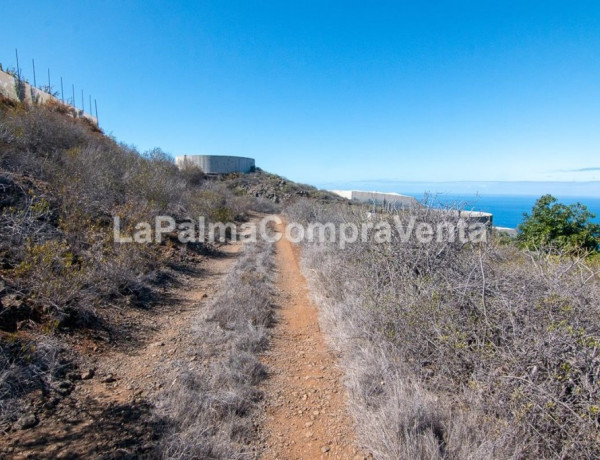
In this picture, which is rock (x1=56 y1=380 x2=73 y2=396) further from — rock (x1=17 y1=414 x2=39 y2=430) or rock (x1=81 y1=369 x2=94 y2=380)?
rock (x1=17 y1=414 x2=39 y2=430)

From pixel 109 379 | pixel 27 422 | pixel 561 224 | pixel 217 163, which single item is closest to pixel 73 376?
pixel 109 379

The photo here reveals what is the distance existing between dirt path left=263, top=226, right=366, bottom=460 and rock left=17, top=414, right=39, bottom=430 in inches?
63.2

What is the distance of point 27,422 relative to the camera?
7.01 ft

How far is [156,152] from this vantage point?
1964 cm

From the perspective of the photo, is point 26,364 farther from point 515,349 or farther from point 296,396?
point 515,349

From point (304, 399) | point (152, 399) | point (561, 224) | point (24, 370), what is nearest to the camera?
point (24, 370)

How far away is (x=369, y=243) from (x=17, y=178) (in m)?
6.50

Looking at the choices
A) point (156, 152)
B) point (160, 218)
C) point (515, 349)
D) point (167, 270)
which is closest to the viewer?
point (515, 349)

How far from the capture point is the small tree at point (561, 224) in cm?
1020

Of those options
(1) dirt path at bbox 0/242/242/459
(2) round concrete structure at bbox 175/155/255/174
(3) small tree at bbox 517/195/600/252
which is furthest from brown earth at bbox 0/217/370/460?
(2) round concrete structure at bbox 175/155/255/174

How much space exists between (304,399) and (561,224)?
1183cm

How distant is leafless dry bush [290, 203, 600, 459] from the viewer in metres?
1.89

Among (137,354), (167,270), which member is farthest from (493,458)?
(167,270)

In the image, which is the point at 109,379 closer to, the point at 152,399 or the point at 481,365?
the point at 152,399
